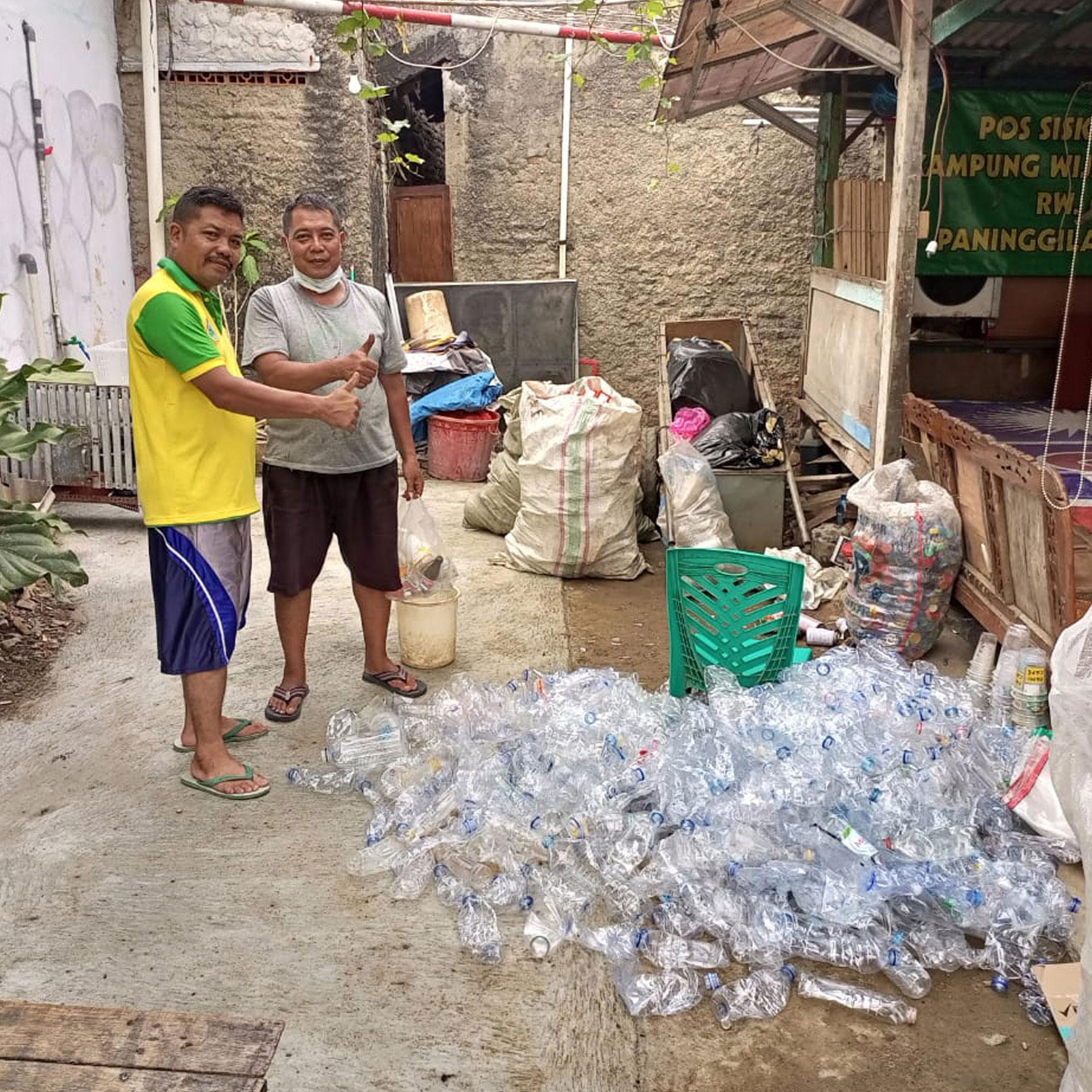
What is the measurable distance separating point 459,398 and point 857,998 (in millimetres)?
5886

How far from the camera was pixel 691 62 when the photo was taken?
5.89 m

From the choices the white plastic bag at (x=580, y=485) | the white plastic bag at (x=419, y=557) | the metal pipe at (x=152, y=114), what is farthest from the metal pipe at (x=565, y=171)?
the white plastic bag at (x=419, y=557)

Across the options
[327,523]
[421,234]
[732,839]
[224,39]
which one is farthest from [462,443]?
[732,839]

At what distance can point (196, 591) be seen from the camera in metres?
3.09

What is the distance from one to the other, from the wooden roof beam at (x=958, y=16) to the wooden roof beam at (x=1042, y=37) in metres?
0.77

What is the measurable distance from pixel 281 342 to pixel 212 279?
1.30 feet

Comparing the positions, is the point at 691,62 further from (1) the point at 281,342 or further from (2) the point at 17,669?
(2) the point at 17,669

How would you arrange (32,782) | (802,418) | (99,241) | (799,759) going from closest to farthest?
(799,759) → (32,782) → (99,241) → (802,418)

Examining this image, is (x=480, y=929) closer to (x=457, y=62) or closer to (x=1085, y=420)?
(x=1085, y=420)

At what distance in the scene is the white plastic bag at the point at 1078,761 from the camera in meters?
1.66

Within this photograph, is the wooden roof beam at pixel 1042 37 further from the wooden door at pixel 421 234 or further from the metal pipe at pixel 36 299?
the metal pipe at pixel 36 299

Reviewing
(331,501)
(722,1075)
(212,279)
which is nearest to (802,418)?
(331,501)

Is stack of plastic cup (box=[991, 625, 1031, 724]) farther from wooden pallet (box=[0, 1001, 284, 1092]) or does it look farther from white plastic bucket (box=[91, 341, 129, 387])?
white plastic bucket (box=[91, 341, 129, 387])

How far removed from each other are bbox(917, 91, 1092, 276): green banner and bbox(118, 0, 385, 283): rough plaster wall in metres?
4.45
